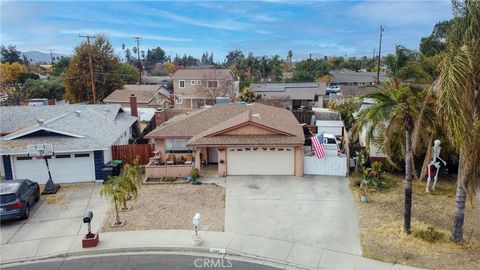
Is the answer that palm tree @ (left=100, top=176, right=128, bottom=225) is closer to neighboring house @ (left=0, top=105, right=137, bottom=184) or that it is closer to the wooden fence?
neighboring house @ (left=0, top=105, right=137, bottom=184)

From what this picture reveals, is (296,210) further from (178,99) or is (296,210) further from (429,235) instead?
(178,99)

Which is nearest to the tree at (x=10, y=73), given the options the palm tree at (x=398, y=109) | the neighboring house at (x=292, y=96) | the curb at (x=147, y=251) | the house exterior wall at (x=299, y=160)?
the neighboring house at (x=292, y=96)

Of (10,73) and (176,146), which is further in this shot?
(10,73)

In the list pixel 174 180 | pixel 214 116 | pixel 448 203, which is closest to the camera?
pixel 448 203

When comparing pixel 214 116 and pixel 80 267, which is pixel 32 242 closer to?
pixel 80 267

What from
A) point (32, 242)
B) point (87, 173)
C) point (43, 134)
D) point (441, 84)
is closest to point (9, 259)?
point (32, 242)

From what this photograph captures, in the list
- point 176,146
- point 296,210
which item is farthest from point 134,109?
point 296,210

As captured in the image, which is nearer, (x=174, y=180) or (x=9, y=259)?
(x=9, y=259)
